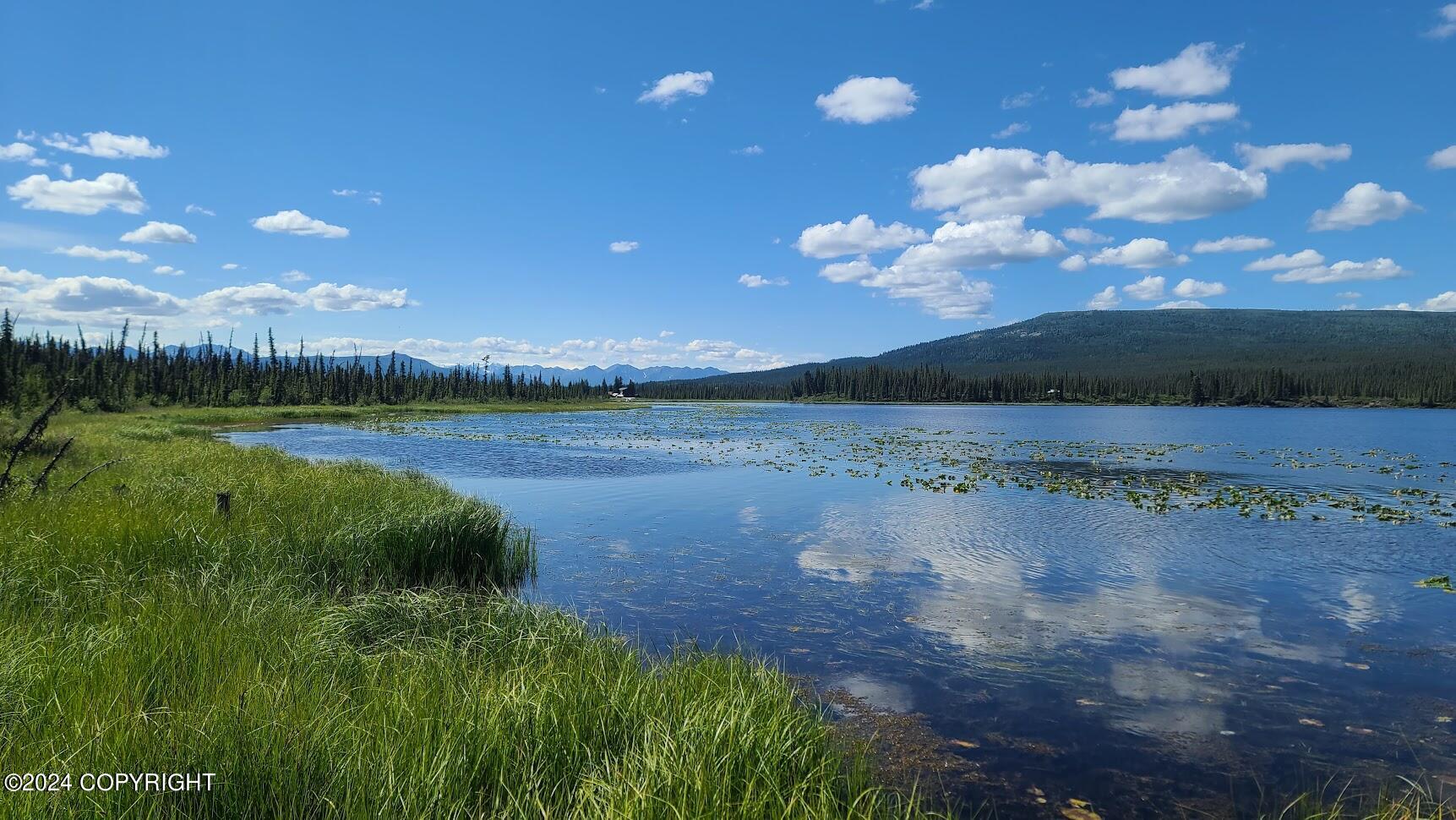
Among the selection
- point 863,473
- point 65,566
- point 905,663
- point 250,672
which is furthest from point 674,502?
point 250,672

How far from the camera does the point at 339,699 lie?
21.6 feet

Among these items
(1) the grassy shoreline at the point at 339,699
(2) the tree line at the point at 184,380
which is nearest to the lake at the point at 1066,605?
(1) the grassy shoreline at the point at 339,699

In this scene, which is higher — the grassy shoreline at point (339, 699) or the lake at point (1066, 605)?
the grassy shoreline at point (339, 699)

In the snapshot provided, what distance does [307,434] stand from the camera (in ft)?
202

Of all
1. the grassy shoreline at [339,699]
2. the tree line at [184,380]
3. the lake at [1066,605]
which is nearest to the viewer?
the grassy shoreline at [339,699]

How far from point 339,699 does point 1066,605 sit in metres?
12.9

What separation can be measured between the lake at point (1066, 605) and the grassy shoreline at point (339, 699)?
101 inches

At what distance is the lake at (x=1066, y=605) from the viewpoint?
8.34m

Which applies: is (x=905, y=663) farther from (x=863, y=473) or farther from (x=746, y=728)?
(x=863, y=473)
